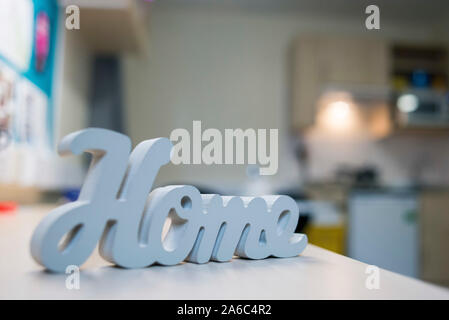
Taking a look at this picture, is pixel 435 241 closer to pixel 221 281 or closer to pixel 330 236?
pixel 330 236

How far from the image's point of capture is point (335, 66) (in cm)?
371

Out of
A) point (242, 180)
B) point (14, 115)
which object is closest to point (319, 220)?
point (242, 180)

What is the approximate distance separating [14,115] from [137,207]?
150cm

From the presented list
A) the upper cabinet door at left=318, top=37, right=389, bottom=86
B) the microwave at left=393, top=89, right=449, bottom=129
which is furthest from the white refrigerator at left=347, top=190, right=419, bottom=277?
the upper cabinet door at left=318, top=37, right=389, bottom=86

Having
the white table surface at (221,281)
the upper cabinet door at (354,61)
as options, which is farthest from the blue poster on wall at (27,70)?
the upper cabinet door at (354,61)

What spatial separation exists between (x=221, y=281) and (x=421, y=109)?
3.65 metres

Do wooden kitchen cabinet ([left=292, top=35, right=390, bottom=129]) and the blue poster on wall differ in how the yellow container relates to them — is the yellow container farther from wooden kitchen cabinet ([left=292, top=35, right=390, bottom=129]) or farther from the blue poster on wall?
the blue poster on wall

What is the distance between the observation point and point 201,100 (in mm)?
3943

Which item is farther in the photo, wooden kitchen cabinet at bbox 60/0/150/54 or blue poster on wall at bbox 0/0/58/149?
wooden kitchen cabinet at bbox 60/0/150/54

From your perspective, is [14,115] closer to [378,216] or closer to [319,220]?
[319,220]

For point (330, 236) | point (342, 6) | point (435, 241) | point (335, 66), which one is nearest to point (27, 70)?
point (330, 236)

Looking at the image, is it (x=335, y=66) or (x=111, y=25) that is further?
(x=335, y=66)

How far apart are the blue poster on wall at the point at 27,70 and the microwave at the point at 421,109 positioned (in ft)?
9.31

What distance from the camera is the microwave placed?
358 cm
